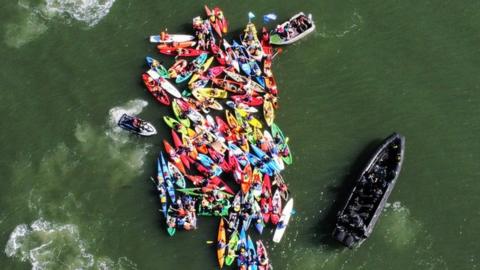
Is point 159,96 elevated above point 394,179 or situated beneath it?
elevated above

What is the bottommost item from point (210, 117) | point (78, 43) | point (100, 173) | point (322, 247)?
point (322, 247)

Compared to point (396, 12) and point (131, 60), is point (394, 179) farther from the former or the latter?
point (131, 60)

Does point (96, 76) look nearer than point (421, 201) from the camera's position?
No

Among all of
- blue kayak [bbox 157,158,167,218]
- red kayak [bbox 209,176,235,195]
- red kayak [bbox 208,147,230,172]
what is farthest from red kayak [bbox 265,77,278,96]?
blue kayak [bbox 157,158,167,218]

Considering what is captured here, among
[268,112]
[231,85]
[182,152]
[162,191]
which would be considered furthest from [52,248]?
[268,112]

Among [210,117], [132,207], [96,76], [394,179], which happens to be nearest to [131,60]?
[96,76]

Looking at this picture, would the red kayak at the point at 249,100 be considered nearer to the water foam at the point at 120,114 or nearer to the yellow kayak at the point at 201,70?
the yellow kayak at the point at 201,70

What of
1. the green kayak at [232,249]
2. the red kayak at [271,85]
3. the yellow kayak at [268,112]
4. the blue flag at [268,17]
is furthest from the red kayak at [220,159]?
the blue flag at [268,17]

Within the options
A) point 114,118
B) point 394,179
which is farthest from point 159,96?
point 394,179
